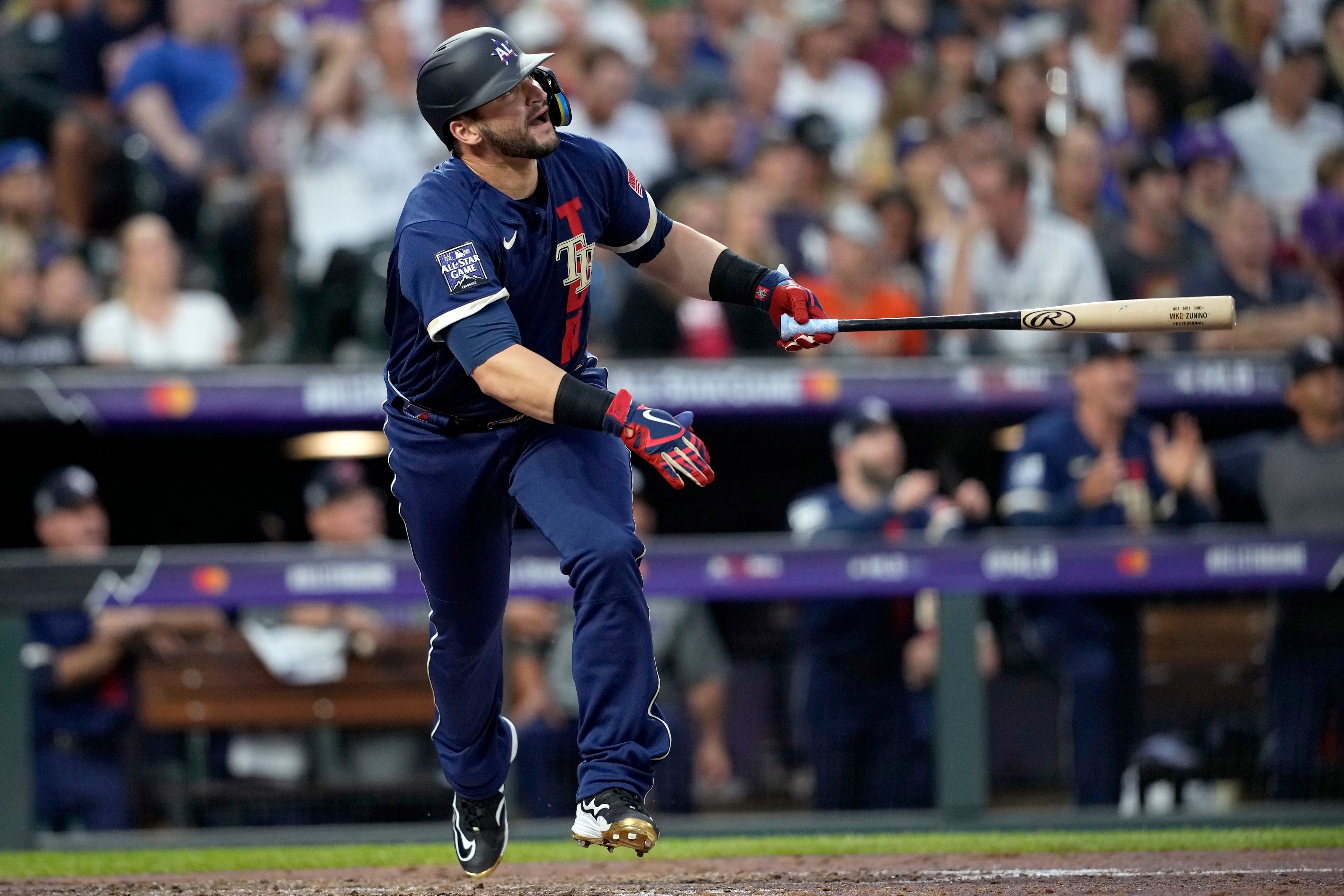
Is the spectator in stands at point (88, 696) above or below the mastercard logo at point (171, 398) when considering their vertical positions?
below

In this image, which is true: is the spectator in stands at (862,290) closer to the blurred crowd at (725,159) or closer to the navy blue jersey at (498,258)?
the blurred crowd at (725,159)

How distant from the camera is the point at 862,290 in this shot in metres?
7.29

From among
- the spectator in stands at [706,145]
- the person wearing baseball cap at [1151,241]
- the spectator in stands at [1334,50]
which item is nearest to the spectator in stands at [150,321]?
the spectator in stands at [706,145]

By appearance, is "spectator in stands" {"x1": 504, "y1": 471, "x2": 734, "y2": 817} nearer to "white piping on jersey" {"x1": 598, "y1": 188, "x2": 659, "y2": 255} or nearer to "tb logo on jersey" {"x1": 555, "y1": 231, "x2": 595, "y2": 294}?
"white piping on jersey" {"x1": 598, "y1": 188, "x2": 659, "y2": 255}

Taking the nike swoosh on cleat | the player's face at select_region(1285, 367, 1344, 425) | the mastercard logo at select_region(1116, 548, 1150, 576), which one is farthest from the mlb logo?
the player's face at select_region(1285, 367, 1344, 425)

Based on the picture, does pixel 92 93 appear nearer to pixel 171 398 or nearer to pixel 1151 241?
pixel 171 398

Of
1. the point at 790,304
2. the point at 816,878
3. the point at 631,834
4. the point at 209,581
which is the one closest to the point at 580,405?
the point at 790,304

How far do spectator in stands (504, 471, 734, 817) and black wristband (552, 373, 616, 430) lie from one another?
8.51 feet

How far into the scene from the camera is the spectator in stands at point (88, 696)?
5.83 meters

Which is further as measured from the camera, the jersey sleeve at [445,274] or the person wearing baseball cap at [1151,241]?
the person wearing baseball cap at [1151,241]

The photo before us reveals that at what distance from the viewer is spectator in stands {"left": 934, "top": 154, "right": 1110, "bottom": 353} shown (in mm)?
7367

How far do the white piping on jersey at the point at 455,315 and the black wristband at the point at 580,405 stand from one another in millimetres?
264

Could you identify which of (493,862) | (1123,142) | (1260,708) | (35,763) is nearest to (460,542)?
(493,862)

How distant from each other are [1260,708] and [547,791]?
267cm
